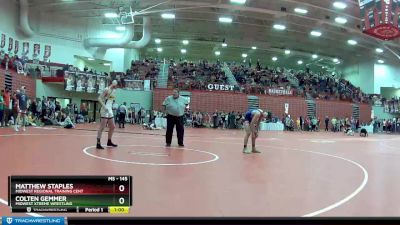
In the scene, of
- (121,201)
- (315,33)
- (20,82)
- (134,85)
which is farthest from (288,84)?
(121,201)

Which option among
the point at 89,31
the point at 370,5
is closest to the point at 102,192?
the point at 370,5

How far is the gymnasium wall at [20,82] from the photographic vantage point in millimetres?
19953

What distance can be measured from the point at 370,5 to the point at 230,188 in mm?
9466

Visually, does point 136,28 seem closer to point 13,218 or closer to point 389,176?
point 389,176

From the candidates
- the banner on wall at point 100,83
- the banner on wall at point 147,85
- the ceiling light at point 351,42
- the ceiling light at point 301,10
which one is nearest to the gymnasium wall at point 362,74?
the ceiling light at point 351,42

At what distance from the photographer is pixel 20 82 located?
893 inches

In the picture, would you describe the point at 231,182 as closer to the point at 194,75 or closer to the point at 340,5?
the point at 340,5

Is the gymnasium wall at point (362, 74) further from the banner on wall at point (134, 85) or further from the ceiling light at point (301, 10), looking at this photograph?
the banner on wall at point (134, 85)

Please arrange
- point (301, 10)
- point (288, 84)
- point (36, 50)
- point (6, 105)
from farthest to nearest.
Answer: point (36, 50) < point (301, 10) < point (288, 84) < point (6, 105)

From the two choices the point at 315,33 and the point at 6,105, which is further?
the point at 315,33

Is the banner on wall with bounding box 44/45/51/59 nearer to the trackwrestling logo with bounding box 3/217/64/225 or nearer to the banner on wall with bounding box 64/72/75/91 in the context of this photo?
the banner on wall with bounding box 64/72/75/91
